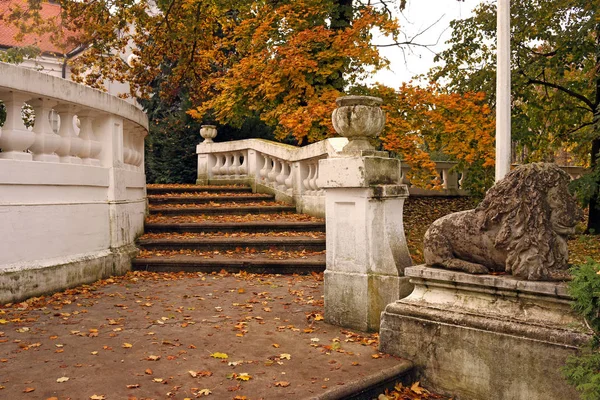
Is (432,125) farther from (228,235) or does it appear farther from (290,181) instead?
(228,235)

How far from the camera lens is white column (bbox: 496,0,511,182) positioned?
570 cm

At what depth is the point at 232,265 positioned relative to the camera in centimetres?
788

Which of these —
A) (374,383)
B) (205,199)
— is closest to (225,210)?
(205,199)

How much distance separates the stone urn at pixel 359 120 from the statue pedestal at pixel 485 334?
4.27 feet

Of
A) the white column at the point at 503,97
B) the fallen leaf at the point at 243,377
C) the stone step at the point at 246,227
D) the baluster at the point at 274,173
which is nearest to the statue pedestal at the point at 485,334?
the fallen leaf at the point at 243,377

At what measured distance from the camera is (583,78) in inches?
576

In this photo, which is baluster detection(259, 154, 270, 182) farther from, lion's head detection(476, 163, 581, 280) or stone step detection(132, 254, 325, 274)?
lion's head detection(476, 163, 581, 280)

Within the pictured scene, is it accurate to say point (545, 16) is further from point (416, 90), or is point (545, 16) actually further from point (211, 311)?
point (211, 311)

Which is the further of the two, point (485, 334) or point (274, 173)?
point (274, 173)

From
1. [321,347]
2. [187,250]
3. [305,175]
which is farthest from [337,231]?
[305,175]

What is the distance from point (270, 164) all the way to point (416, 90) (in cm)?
390

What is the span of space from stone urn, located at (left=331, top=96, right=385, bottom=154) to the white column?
4.78ft

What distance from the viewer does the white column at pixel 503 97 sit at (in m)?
5.70

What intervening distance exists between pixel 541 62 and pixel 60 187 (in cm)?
1129
